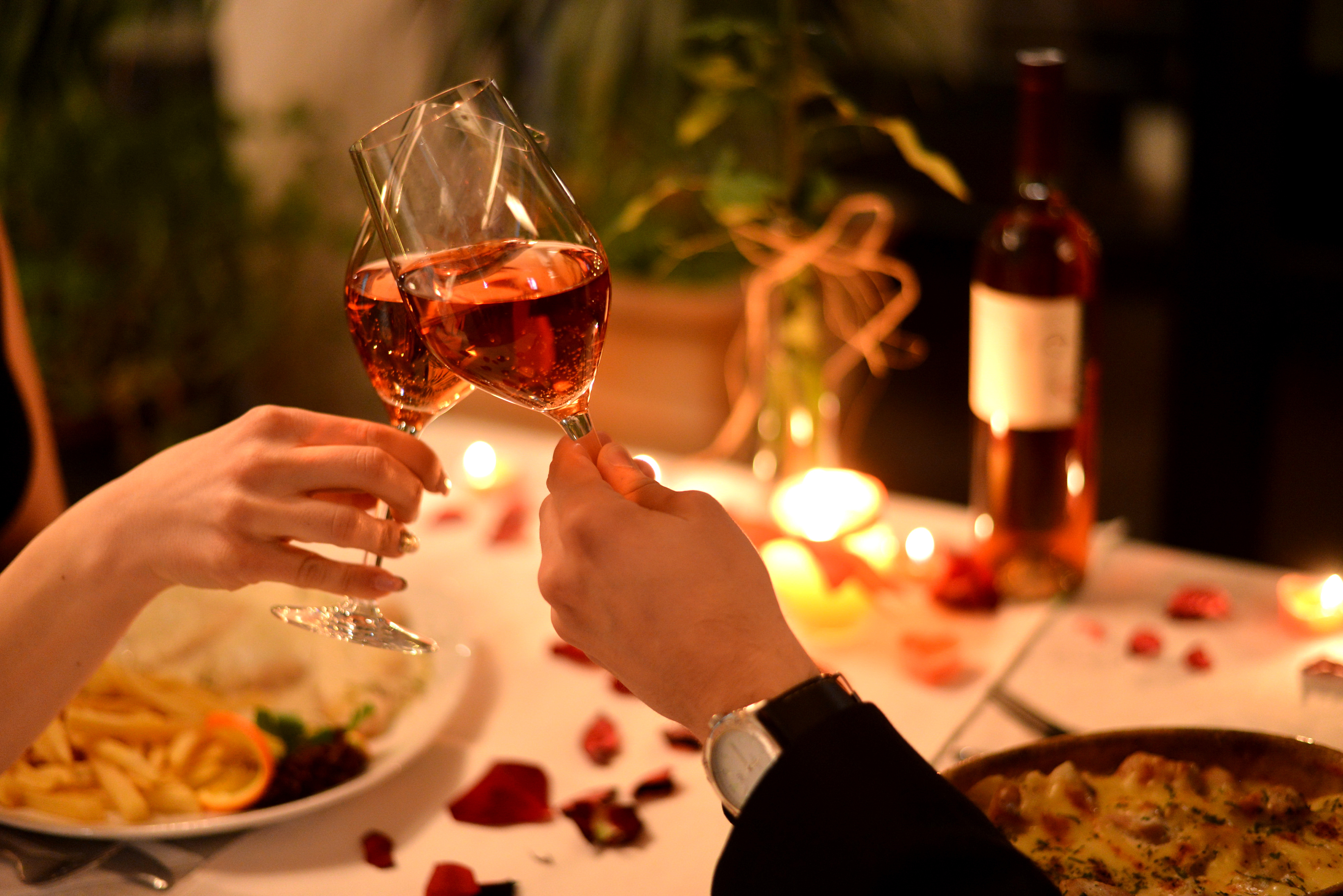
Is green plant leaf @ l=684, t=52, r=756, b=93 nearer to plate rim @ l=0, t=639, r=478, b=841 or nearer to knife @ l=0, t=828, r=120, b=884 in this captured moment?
plate rim @ l=0, t=639, r=478, b=841

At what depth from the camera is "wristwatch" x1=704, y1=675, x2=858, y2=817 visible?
24.7 inches

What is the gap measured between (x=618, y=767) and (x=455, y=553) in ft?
1.56

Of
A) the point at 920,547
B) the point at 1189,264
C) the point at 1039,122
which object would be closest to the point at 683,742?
the point at 920,547

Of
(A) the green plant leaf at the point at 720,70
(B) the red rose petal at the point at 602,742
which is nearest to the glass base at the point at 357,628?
(B) the red rose petal at the point at 602,742

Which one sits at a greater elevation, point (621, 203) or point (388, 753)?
point (621, 203)

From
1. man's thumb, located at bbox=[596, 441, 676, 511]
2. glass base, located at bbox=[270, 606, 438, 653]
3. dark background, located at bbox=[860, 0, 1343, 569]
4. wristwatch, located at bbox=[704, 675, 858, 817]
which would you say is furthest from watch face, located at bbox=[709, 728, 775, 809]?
dark background, located at bbox=[860, 0, 1343, 569]

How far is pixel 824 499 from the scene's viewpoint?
4.43 feet

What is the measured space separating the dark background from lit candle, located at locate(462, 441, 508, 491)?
1.68 metres

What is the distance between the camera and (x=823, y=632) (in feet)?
3.85

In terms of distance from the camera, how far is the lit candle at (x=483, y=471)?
5.02 feet

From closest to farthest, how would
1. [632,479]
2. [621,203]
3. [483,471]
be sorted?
[632,479] < [483,471] < [621,203]

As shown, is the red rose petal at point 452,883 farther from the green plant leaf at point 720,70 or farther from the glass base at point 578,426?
the green plant leaf at point 720,70

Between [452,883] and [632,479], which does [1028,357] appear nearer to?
[632,479]

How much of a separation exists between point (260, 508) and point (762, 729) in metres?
0.36
